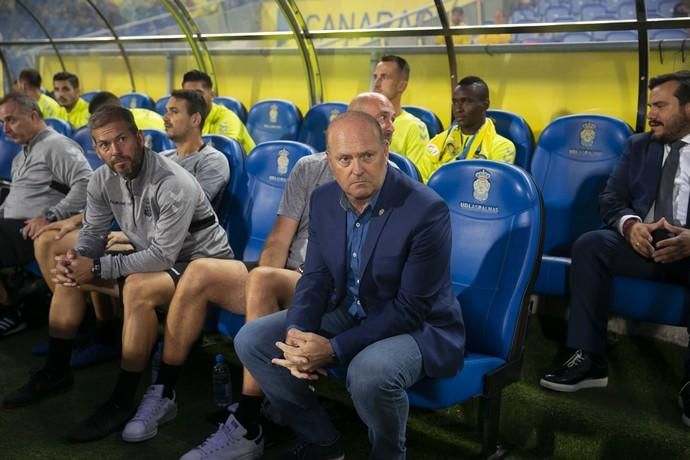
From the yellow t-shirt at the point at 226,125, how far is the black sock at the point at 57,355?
8.68 ft

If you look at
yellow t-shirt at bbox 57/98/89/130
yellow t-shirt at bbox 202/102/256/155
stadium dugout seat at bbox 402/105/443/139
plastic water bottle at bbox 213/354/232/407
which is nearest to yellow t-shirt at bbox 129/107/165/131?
yellow t-shirt at bbox 202/102/256/155

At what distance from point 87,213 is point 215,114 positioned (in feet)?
7.77

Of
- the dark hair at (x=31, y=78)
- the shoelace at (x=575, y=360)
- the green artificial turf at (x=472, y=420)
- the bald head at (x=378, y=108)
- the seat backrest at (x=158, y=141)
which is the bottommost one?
the green artificial turf at (x=472, y=420)

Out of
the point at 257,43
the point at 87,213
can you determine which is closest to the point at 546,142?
the point at 87,213

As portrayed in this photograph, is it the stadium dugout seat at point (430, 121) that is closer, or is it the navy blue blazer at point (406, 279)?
the navy blue blazer at point (406, 279)

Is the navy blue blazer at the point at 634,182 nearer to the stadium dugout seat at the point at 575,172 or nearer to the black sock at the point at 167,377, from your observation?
the stadium dugout seat at the point at 575,172

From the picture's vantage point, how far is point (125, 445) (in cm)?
285

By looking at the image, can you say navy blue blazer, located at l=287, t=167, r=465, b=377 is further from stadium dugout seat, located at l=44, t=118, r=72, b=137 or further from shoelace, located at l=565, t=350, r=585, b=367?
stadium dugout seat, located at l=44, t=118, r=72, b=137

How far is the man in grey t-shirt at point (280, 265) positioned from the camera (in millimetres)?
2688

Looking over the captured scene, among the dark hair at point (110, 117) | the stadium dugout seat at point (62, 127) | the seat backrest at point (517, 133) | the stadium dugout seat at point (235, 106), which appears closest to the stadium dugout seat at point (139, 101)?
the stadium dugout seat at point (235, 106)

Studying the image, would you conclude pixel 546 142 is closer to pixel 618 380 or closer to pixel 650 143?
pixel 650 143

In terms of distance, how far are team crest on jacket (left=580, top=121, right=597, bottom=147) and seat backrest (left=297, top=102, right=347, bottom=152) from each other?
2204mm

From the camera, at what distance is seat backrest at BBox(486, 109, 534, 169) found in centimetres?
453

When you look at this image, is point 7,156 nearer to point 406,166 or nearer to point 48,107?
point 48,107
